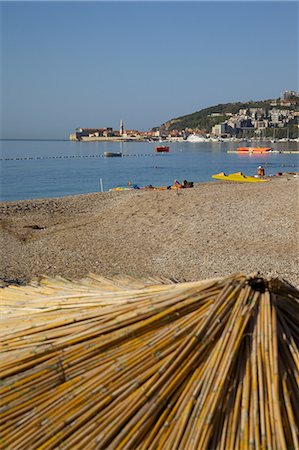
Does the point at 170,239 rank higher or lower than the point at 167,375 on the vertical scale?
lower

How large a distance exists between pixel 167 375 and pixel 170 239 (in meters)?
10.7

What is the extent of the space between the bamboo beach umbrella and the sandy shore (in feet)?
22.1

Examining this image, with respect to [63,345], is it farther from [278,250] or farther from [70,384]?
[278,250]

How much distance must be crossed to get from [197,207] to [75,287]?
12.7 meters

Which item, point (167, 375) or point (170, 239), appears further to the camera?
point (170, 239)

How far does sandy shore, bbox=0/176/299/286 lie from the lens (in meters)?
10.1

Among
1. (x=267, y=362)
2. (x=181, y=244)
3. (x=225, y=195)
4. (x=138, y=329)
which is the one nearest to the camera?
(x=267, y=362)

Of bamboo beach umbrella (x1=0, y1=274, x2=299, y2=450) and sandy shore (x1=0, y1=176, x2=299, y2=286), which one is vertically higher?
bamboo beach umbrella (x1=0, y1=274, x2=299, y2=450)

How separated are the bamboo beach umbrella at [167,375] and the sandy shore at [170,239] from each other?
266 inches

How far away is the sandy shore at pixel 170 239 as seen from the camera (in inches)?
399

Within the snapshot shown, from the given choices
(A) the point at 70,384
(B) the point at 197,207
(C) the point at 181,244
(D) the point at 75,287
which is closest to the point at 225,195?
(B) the point at 197,207

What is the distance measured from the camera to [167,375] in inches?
79.7

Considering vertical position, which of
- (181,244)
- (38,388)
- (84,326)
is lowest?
(181,244)

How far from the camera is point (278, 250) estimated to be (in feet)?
35.4
